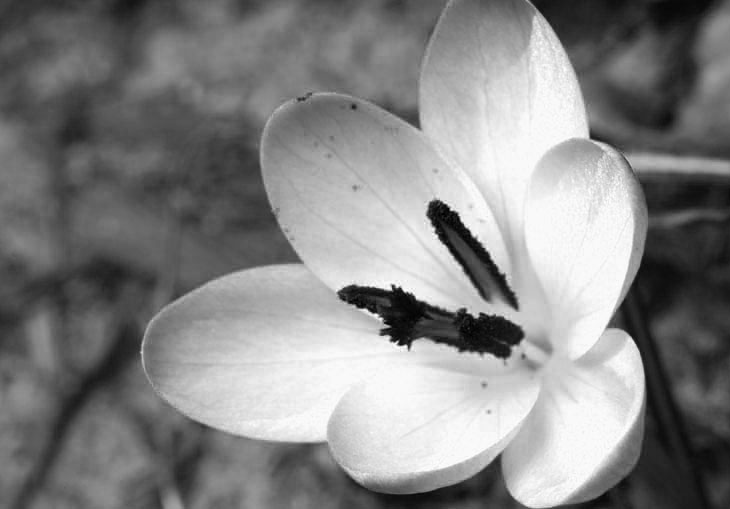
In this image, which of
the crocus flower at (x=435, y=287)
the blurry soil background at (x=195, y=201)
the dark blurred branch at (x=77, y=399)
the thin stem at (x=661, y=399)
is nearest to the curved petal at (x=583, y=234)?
the crocus flower at (x=435, y=287)

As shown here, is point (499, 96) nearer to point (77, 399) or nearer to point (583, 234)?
point (583, 234)

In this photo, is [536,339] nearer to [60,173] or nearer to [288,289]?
[288,289]

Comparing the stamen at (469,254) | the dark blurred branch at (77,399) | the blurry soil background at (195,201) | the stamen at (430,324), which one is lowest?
the dark blurred branch at (77,399)

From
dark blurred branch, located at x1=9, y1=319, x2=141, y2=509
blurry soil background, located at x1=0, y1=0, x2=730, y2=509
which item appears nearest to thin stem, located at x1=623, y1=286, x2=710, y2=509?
blurry soil background, located at x1=0, y1=0, x2=730, y2=509

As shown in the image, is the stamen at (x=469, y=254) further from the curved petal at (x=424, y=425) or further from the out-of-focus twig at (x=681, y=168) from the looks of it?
the out-of-focus twig at (x=681, y=168)

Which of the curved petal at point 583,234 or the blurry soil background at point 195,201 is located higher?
the curved petal at point 583,234

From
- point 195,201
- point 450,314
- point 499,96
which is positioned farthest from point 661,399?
point 195,201
